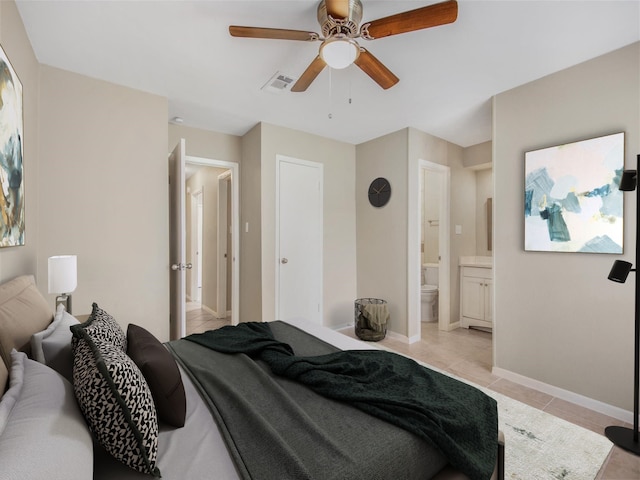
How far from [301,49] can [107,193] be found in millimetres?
1982

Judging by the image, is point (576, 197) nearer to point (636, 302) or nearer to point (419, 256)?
point (636, 302)

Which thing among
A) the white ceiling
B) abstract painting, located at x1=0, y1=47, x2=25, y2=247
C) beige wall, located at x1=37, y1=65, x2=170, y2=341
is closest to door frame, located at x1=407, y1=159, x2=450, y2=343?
the white ceiling

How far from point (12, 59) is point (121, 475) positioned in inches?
87.1

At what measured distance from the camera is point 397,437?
101cm

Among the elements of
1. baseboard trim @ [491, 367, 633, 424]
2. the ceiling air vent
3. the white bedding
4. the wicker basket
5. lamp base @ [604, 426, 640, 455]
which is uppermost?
the ceiling air vent

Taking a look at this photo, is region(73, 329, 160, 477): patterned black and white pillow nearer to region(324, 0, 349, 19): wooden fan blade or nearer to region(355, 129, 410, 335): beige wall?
region(324, 0, 349, 19): wooden fan blade

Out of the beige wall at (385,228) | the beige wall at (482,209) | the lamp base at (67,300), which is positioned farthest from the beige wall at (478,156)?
the lamp base at (67,300)

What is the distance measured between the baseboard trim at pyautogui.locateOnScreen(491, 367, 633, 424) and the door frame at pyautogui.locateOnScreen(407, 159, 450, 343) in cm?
106

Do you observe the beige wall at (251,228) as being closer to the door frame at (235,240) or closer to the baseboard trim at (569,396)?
the door frame at (235,240)

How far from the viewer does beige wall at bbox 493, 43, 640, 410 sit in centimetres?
213

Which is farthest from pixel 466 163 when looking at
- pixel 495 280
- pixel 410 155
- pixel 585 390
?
pixel 585 390

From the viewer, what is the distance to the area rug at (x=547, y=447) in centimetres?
165

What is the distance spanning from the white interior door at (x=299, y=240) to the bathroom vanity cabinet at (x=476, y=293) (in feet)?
6.65

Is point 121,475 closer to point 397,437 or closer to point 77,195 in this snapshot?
point 397,437
